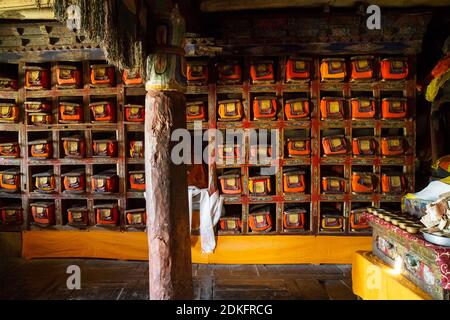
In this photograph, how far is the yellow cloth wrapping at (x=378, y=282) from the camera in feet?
7.85

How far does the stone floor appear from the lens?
3760 mm

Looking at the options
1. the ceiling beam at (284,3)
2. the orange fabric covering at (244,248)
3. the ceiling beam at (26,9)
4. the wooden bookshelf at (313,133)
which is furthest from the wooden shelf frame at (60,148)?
the ceiling beam at (284,3)

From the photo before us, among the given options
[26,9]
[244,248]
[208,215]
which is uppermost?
[26,9]

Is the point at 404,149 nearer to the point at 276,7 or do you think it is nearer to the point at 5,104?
the point at 276,7

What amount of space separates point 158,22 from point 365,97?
3.20 metres

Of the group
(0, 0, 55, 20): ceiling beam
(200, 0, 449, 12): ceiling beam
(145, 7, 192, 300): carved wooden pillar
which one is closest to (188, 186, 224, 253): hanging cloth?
(145, 7, 192, 300): carved wooden pillar

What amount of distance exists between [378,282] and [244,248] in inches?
85.4

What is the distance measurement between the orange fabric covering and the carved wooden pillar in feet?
6.18

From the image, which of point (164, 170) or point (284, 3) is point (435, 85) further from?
point (164, 170)

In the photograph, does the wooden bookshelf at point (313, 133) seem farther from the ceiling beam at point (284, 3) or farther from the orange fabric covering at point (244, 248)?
the ceiling beam at point (284, 3)

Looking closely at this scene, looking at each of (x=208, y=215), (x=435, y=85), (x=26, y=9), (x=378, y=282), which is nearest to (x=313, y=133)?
(x=435, y=85)

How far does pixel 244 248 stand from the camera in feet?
15.3

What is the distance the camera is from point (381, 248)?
3.06m

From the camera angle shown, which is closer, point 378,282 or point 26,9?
point 378,282
